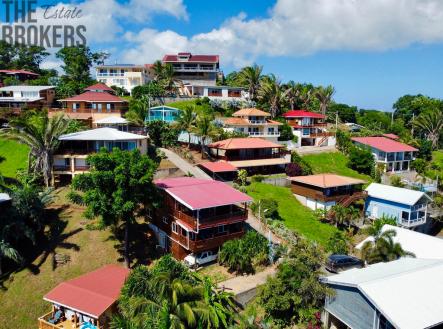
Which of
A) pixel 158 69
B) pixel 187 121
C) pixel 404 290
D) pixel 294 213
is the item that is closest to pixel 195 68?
pixel 158 69

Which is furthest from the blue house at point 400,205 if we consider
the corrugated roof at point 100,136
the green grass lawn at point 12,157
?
the green grass lawn at point 12,157

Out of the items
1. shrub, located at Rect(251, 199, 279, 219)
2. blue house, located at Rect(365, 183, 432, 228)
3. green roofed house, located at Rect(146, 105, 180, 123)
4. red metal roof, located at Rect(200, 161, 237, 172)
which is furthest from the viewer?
green roofed house, located at Rect(146, 105, 180, 123)

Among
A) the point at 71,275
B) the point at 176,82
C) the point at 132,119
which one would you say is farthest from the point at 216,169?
the point at 176,82

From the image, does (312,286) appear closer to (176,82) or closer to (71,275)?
(71,275)

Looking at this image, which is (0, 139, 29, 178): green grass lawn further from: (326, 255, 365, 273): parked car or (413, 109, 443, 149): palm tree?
(413, 109, 443, 149): palm tree

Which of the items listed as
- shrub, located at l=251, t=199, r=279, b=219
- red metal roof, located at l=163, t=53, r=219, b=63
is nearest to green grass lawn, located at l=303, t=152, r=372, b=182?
shrub, located at l=251, t=199, r=279, b=219

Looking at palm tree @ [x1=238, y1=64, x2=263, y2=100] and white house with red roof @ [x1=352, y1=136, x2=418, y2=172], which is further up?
palm tree @ [x1=238, y1=64, x2=263, y2=100]
